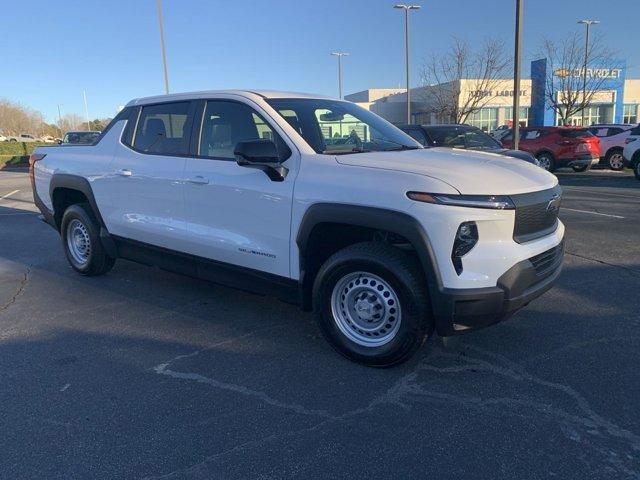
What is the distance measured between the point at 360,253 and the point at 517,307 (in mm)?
1046

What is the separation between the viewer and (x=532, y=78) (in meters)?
42.3

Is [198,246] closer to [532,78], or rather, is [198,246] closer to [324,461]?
[324,461]

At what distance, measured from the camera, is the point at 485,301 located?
329 cm

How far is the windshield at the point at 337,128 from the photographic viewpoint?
13.8 ft

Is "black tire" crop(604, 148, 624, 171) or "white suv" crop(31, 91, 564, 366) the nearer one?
"white suv" crop(31, 91, 564, 366)

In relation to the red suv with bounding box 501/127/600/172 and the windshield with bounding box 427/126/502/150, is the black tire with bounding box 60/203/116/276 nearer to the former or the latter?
the windshield with bounding box 427/126/502/150

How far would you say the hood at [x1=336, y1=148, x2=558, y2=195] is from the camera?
337 cm

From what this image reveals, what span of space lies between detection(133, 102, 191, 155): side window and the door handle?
1.03 ft

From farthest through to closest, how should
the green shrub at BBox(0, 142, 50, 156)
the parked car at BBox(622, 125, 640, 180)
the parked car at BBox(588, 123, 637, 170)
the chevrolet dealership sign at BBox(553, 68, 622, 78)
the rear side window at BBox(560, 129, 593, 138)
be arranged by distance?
1. the green shrub at BBox(0, 142, 50, 156)
2. the chevrolet dealership sign at BBox(553, 68, 622, 78)
3. the parked car at BBox(588, 123, 637, 170)
4. the rear side window at BBox(560, 129, 593, 138)
5. the parked car at BBox(622, 125, 640, 180)

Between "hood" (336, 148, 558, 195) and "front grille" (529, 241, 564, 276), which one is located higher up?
"hood" (336, 148, 558, 195)

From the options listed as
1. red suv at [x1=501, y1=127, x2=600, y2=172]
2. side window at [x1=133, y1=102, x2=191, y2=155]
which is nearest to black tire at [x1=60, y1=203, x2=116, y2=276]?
side window at [x1=133, y1=102, x2=191, y2=155]

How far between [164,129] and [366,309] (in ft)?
8.65

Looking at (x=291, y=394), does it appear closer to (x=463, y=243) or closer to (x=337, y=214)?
(x=337, y=214)

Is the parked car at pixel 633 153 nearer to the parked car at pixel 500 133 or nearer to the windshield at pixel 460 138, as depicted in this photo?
the parked car at pixel 500 133
